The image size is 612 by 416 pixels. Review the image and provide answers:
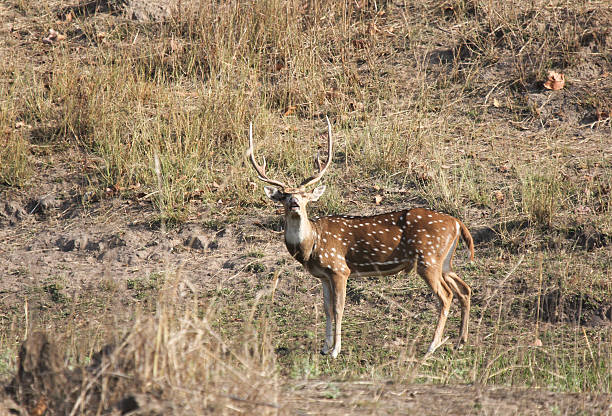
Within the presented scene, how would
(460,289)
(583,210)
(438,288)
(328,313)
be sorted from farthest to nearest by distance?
(583,210), (460,289), (328,313), (438,288)

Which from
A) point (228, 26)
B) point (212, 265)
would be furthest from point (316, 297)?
point (228, 26)

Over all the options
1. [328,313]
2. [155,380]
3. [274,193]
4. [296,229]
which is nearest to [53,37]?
[274,193]

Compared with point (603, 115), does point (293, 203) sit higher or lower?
higher

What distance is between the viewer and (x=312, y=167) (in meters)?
10.4

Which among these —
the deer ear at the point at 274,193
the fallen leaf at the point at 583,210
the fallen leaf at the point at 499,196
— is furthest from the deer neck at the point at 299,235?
the fallen leaf at the point at 583,210

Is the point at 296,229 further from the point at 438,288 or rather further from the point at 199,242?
the point at 199,242

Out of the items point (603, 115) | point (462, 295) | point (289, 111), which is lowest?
point (462, 295)

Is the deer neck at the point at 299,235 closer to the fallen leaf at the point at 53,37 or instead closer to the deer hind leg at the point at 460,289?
the deer hind leg at the point at 460,289

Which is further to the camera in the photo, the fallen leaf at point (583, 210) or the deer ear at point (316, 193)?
the fallen leaf at point (583, 210)

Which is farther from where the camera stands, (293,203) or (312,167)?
(312,167)

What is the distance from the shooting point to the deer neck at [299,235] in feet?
24.9

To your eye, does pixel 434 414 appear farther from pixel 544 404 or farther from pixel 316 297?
pixel 316 297

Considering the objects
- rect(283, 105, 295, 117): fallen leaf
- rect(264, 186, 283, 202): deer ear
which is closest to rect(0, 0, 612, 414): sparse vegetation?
rect(283, 105, 295, 117): fallen leaf

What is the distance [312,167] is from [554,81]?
3.62 metres
